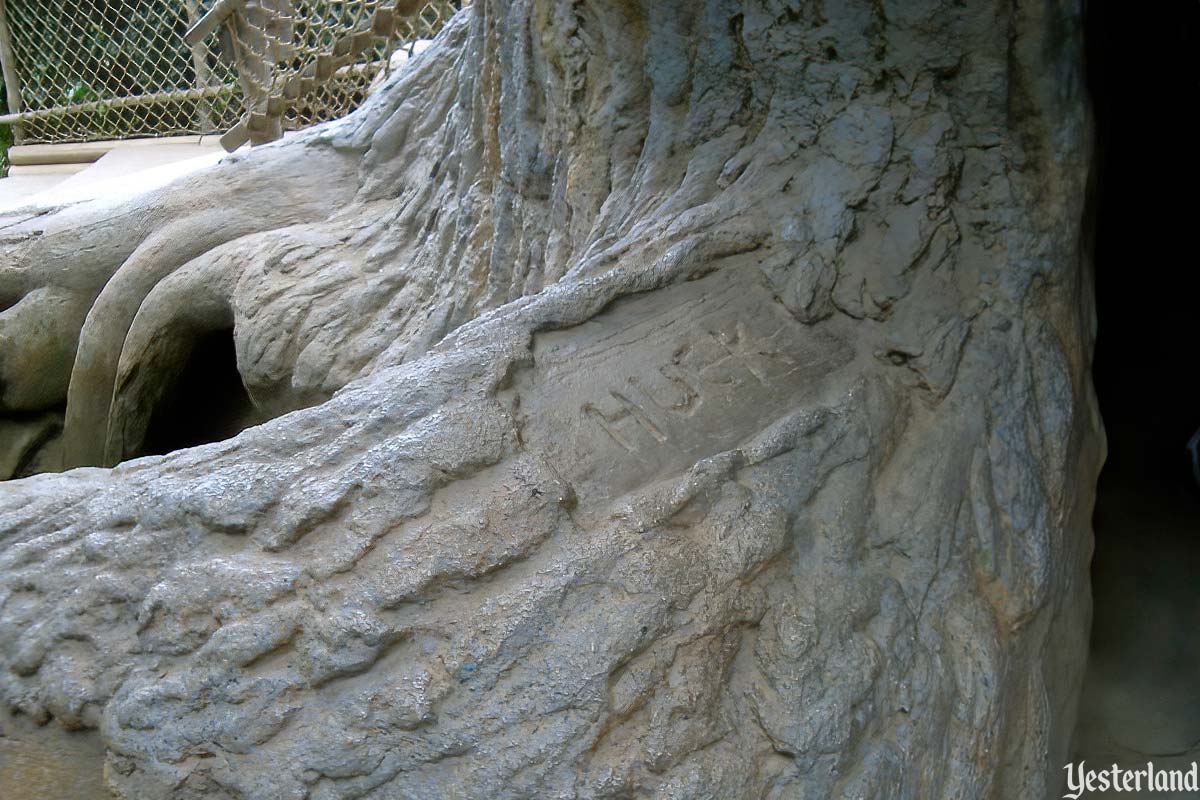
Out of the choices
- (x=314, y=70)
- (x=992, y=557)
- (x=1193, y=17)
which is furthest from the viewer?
(x=314, y=70)

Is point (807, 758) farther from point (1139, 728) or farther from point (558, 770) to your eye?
point (1139, 728)

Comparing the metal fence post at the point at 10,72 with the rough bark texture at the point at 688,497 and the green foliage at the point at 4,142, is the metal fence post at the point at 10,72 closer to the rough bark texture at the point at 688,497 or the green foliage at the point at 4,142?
the green foliage at the point at 4,142

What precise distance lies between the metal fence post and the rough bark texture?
460 cm

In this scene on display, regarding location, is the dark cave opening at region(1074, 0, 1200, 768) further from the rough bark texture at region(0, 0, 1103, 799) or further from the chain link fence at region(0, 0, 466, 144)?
the chain link fence at region(0, 0, 466, 144)

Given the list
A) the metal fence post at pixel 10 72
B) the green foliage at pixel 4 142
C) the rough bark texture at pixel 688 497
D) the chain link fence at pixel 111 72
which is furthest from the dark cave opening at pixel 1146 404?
the metal fence post at pixel 10 72

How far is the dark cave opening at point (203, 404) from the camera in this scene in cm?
200

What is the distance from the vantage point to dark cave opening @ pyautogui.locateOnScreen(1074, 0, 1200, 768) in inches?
51.6

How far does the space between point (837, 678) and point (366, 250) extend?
1.19 metres

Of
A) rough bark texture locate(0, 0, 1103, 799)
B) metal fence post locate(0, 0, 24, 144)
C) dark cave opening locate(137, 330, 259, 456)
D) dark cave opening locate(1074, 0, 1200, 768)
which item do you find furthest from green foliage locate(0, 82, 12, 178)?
dark cave opening locate(1074, 0, 1200, 768)

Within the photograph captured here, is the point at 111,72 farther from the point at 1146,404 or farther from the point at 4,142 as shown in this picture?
the point at 1146,404

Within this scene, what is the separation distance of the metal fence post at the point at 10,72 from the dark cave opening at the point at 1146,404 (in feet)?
16.4

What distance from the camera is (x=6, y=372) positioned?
82.7 inches

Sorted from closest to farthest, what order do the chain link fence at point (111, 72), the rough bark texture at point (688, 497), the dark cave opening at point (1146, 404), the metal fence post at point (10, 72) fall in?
the rough bark texture at point (688, 497) → the dark cave opening at point (1146, 404) → the chain link fence at point (111, 72) → the metal fence post at point (10, 72)

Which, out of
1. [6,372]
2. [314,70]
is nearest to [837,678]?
[6,372]
